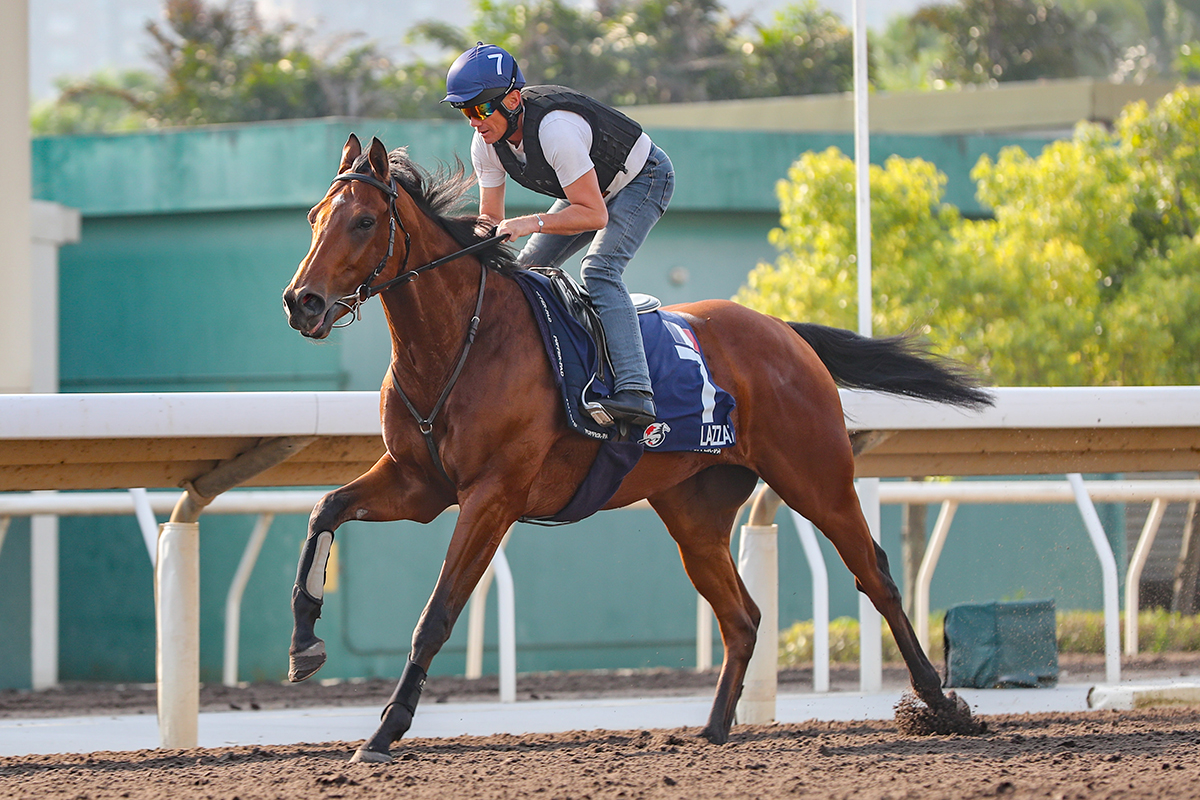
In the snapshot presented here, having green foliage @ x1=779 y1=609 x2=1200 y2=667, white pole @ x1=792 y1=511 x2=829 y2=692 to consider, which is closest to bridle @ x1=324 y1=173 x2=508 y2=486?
white pole @ x1=792 y1=511 x2=829 y2=692

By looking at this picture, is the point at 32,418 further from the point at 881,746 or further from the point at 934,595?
the point at 934,595

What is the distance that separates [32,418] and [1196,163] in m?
11.2

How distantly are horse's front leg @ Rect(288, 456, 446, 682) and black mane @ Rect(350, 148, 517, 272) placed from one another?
2.61 feet

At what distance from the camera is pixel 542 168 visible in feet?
15.9

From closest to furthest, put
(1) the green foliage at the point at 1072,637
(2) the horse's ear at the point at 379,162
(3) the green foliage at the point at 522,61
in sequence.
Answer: (2) the horse's ear at the point at 379,162
(1) the green foliage at the point at 1072,637
(3) the green foliage at the point at 522,61

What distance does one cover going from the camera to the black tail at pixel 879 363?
586cm

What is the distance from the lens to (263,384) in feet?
42.9

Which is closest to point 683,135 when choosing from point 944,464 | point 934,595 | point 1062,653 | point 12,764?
point 934,595

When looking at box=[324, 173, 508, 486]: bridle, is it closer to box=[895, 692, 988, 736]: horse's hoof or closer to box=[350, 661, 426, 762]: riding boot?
box=[350, 661, 426, 762]: riding boot

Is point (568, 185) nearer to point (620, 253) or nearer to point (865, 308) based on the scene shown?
point (620, 253)

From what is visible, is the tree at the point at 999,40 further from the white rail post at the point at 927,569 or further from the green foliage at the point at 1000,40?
the white rail post at the point at 927,569

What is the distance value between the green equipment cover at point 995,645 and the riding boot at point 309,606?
3900mm

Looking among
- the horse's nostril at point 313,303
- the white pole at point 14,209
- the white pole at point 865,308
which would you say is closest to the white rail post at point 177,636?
the horse's nostril at point 313,303

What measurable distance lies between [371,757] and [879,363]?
2735mm
